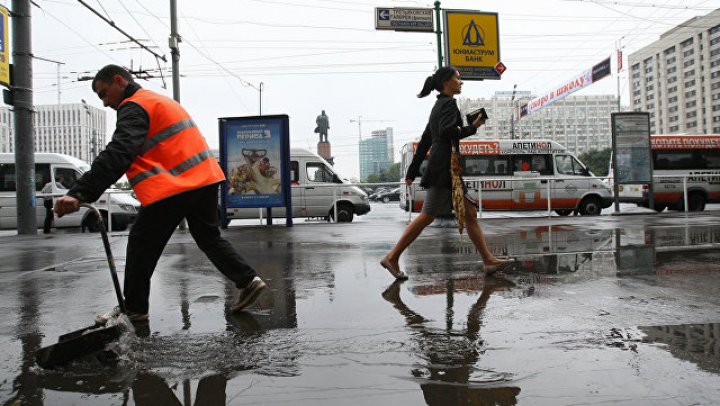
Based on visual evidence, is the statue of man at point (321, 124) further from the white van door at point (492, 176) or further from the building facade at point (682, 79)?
the building facade at point (682, 79)

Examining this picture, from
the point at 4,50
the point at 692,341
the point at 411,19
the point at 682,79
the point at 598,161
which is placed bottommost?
the point at 692,341

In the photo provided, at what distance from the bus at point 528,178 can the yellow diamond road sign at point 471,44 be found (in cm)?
423

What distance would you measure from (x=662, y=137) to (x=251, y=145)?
1712 centimetres

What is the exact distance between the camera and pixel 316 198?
1659 centimetres

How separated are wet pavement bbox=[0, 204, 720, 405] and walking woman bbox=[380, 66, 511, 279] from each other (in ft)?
0.78

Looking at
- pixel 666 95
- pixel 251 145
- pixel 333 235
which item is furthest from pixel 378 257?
pixel 666 95

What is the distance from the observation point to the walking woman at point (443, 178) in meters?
4.94

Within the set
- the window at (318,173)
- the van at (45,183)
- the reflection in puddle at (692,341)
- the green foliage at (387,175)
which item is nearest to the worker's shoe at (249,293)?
the reflection in puddle at (692,341)

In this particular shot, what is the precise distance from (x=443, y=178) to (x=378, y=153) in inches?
3879

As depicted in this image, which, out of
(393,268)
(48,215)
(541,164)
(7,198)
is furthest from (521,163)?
(7,198)

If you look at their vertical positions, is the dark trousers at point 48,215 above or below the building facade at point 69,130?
below

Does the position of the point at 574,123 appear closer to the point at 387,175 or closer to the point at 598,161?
the point at 598,161

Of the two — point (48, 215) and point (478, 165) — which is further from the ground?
point (478, 165)

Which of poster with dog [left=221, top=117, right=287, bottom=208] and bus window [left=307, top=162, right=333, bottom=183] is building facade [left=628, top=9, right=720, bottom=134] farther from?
poster with dog [left=221, top=117, right=287, bottom=208]
